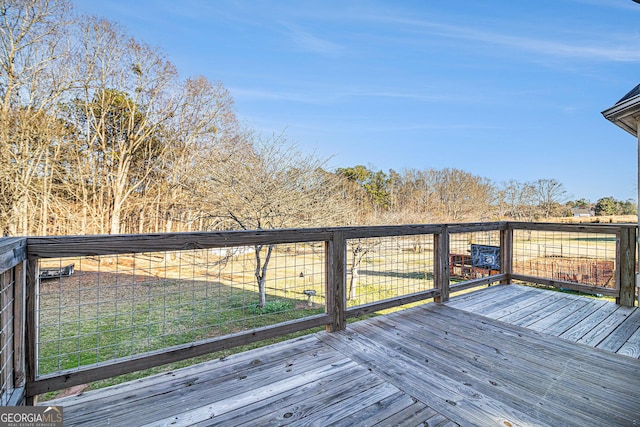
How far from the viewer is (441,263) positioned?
3367 millimetres

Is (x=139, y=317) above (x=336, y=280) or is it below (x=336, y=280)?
below

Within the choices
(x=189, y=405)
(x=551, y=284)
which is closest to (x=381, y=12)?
(x=551, y=284)

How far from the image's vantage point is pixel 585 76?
11320 millimetres

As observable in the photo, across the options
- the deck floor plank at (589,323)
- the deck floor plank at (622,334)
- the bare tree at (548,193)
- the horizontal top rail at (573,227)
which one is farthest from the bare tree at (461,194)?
the deck floor plank at (622,334)

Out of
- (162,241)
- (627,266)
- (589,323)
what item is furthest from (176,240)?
(627,266)

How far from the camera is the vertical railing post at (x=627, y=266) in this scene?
3396mm

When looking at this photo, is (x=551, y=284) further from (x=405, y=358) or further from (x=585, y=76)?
(x=585, y=76)

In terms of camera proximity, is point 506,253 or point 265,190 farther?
point 265,190

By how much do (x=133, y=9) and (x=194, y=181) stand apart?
7523 millimetres

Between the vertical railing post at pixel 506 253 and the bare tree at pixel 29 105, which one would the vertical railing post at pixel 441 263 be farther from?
the bare tree at pixel 29 105

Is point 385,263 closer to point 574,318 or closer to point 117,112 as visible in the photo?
point 574,318

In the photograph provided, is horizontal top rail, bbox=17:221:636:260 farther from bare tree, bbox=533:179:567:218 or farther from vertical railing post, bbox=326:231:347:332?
bare tree, bbox=533:179:567:218

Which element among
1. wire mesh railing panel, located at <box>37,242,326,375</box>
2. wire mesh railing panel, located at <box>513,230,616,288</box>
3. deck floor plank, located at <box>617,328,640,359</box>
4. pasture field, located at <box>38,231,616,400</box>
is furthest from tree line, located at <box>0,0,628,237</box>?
deck floor plank, located at <box>617,328,640,359</box>

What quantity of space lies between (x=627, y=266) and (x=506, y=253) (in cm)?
121
